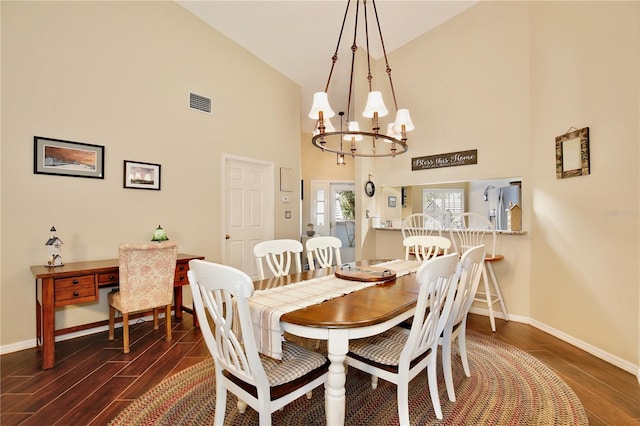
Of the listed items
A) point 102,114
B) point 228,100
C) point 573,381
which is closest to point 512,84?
point 573,381

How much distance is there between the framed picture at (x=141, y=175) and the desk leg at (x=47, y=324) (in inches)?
47.8

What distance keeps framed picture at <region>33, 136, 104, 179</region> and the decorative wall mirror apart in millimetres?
4451

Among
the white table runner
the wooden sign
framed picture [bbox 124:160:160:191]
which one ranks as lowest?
the white table runner

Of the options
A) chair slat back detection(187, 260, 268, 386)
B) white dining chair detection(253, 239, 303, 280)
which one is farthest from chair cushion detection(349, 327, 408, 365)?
white dining chair detection(253, 239, 303, 280)

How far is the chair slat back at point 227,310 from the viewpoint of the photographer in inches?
45.7

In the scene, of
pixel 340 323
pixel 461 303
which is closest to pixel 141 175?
pixel 340 323

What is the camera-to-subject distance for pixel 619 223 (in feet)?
7.77

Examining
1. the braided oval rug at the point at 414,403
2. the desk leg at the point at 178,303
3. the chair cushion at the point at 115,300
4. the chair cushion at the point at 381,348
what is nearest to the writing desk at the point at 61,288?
the chair cushion at the point at 115,300

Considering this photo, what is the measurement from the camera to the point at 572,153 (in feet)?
9.01

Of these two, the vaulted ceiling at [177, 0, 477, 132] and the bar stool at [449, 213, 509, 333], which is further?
the vaulted ceiling at [177, 0, 477, 132]

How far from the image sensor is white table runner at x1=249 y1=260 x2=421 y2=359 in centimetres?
135

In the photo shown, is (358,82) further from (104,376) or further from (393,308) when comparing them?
(104,376)

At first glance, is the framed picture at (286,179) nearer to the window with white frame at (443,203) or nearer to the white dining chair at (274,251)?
the window with white frame at (443,203)

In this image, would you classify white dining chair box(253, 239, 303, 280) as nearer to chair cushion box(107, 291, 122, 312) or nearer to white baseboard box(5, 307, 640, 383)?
chair cushion box(107, 291, 122, 312)
